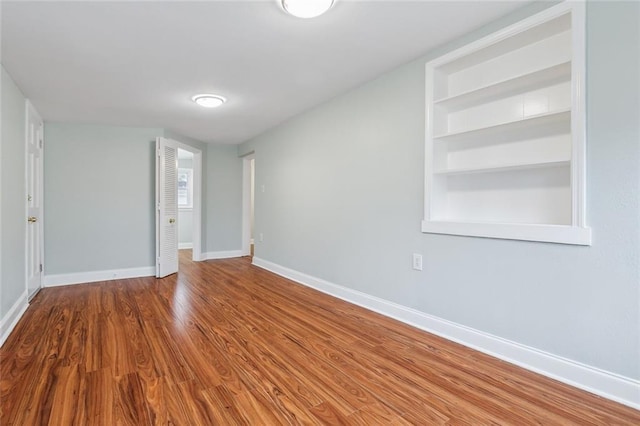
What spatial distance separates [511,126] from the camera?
6.82 feet

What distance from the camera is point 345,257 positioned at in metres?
3.37

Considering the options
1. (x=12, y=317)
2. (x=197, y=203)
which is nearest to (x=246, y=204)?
(x=197, y=203)

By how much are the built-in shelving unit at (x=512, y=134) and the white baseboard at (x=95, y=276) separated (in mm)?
4115

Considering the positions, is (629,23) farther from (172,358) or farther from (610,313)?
(172,358)

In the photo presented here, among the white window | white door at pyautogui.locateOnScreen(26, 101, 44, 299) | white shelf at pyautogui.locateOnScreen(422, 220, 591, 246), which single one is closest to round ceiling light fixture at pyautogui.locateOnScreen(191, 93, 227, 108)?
white door at pyautogui.locateOnScreen(26, 101, 44, 299)

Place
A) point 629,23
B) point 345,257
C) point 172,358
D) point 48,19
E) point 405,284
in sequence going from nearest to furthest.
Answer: point 629,23
point 48,19
point 172,358
point 405,284
point 345,257

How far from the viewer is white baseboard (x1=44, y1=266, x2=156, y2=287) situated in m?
4.12

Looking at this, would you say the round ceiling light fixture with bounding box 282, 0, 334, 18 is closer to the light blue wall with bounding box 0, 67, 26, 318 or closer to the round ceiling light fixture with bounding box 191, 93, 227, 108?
the round ceiling light fixture with bounding box 191, 93, 227, 108

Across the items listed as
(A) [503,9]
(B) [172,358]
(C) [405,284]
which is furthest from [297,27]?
(B) [172,358]

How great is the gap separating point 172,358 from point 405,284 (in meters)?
1.85

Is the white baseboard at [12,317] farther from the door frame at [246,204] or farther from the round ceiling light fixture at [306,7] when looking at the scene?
the door frame at [246,204]

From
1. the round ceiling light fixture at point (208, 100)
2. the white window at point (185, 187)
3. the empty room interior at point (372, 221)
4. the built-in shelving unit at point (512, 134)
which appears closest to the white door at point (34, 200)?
the empty room interior at point (372, 221)

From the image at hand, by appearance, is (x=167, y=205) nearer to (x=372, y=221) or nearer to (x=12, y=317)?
(x=12, y=317)

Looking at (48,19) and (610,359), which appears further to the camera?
(48,19)
